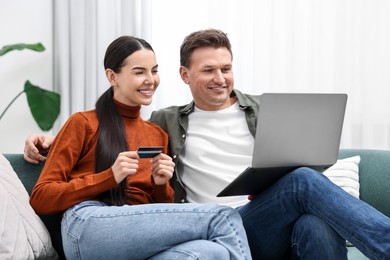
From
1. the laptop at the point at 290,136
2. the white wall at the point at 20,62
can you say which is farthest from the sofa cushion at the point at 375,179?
the white wall at the point at 20,62

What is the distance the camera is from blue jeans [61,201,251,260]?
146 centimetres

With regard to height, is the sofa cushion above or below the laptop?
below

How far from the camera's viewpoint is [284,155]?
1.58 meters

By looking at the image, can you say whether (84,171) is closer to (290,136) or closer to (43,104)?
(290,136)

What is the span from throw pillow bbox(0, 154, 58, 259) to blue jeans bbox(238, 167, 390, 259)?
2.04ft

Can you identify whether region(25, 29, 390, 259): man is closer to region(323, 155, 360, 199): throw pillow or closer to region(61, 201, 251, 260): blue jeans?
region(61, 201, 251, 260): blue jeans

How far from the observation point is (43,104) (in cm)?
314

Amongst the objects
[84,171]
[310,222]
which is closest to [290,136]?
[310,222]

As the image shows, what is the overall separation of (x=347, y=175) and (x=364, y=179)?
110 millimetres

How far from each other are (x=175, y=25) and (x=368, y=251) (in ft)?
6.48

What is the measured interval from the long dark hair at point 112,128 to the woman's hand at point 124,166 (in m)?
0.13

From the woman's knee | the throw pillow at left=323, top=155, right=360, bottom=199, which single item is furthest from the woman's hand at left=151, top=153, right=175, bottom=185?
the throw pillow at left=323, top=155, right=360, bottom=199

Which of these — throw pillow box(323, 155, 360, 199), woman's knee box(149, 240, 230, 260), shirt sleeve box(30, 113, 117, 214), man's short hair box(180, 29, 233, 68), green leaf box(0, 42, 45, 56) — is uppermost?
man's short hair box(180, 29, 233, 68)

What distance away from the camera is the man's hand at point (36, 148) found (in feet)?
6.21
